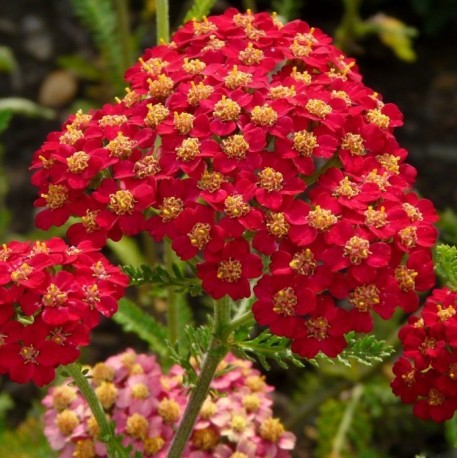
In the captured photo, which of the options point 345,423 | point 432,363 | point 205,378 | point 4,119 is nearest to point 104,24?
point 4,119

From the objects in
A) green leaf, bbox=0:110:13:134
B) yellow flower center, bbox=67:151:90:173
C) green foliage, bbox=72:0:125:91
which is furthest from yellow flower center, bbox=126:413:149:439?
green foliage, bbox=72:0:125:91

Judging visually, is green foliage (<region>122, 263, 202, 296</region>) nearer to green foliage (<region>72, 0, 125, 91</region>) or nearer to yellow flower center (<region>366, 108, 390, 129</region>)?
yellow flower center (<region>366, 108, 390, 129</region>)

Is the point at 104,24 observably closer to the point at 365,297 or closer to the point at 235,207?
the point at 235,207

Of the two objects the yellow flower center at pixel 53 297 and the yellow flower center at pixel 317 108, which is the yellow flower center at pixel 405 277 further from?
the yellow flower center at pixel 53 297

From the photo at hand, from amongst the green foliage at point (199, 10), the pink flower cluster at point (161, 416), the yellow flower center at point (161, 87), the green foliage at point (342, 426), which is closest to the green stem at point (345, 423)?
the green foliage at point (342, 426)

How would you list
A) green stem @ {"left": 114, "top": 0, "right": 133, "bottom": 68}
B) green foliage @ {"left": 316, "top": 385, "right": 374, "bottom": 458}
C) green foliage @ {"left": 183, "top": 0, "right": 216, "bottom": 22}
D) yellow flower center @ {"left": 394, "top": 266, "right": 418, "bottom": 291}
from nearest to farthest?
yellow flower center @ {"left": 394, "top": 266, "right": 418, "bottom": 291} < green foliage @ {"left": 183, "top": 0, "right": 216, "bottom": 22} < green foliage @ {"left": 316, "top": 385, "right": 374, "bottom": 458} < green stem @ {"left": 114, "top": 0, "right": 133, "bottom": 68}
